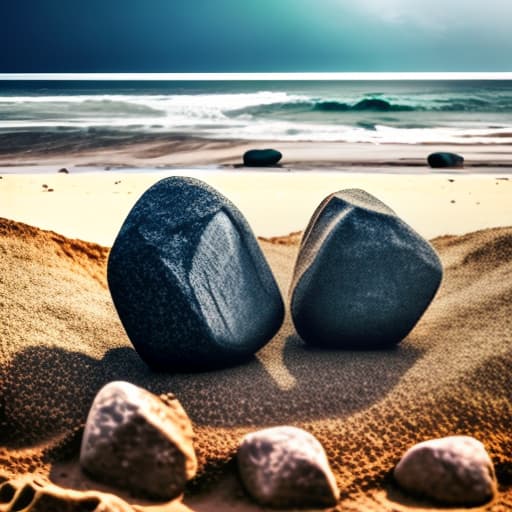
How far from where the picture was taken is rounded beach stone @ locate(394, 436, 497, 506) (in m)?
2.13

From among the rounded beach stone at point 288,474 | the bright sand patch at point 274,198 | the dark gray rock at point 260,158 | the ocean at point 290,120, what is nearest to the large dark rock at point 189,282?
the rounded beach stone at point 288,474

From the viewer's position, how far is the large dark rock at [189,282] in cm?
271

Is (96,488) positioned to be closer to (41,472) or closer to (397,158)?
(41,472)

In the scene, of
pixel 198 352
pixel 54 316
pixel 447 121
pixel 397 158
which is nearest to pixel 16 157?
pixel 397 158

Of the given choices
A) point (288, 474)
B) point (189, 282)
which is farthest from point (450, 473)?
point (189, 282)

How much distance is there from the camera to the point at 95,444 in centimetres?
216

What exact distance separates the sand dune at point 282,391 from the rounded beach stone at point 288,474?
0.07 metres

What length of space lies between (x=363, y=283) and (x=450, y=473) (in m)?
1.01

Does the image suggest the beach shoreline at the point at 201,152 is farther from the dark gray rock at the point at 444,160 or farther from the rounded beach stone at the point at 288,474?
the rounded beach stone at the point at 288,474

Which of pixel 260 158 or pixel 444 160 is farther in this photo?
pixel 260 158

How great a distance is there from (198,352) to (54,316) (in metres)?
0.91

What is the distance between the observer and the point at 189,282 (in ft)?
8.91

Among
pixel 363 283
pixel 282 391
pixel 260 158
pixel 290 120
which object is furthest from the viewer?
pixel 290 120

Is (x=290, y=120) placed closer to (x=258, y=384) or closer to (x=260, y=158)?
(x=260, y=158)
